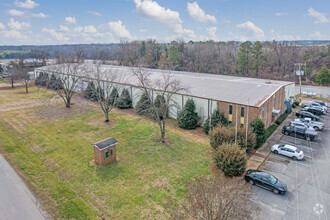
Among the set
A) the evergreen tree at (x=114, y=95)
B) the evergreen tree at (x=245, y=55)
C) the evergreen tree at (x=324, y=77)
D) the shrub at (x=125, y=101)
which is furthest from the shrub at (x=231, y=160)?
the evergreen tree at (x=245, y=55)


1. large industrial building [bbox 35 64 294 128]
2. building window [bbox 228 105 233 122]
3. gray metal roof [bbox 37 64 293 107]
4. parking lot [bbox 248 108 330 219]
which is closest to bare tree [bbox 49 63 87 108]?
large industrial building [bbox 35 64 294 128]

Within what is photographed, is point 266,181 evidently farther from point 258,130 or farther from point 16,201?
point 16,201

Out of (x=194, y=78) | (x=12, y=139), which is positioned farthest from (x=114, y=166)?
(x=194, y=78)

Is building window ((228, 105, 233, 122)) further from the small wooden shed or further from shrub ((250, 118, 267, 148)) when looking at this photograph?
the small wooden shed

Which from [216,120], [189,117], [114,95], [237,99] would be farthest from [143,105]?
[237,99]

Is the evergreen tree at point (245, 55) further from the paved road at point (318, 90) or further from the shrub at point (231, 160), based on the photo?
the shrub at point (231, 160)
